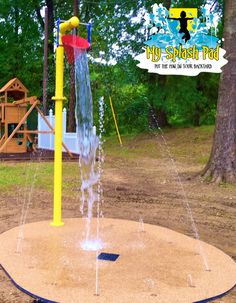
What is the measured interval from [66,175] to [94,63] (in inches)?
511

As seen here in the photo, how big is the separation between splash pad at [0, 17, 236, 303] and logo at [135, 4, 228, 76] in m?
13.2

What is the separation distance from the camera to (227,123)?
29.2 ft

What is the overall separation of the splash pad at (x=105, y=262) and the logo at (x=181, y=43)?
13228 mm

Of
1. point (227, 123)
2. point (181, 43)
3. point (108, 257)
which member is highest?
point (181, 43)

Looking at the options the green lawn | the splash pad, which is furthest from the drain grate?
the green lawn

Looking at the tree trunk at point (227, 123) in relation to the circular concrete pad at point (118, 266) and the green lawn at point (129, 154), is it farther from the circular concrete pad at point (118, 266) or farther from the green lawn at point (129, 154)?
the circular concrete pad at point (118, 266)

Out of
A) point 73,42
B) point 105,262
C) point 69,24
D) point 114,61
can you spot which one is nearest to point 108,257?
point 105,262

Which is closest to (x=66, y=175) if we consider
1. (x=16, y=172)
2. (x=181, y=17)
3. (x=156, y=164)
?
(x=16, y=172)

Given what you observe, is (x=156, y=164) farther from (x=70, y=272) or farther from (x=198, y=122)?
(x=198, y=122)

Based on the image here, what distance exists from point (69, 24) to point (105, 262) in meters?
2.59

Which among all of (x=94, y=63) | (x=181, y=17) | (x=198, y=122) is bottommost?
(x=198, y=122)

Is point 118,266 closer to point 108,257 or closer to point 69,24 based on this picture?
point 108,257

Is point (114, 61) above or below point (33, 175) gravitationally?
above

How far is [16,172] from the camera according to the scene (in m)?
9.81
